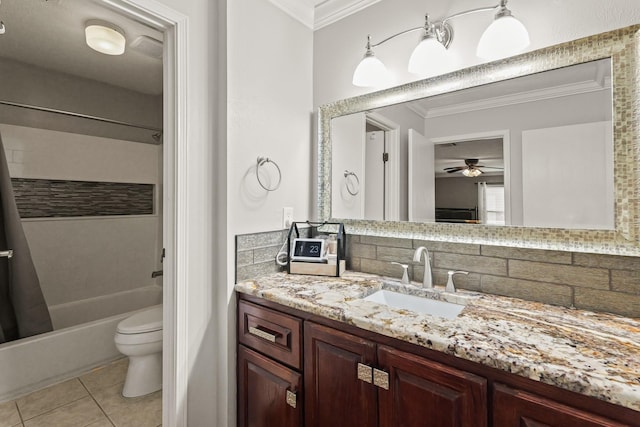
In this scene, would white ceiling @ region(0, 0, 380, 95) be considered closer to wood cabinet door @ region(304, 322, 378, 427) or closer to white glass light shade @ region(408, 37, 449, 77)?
white glass light shade @ region(408, 37, 449, 77)

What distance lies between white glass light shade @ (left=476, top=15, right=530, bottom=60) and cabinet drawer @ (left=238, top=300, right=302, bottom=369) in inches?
54.9

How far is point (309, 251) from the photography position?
5.61 ft

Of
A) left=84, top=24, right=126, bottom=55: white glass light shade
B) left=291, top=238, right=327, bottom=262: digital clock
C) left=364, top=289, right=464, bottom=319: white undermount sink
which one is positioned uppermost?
left=84, top=24, right=126, bottom=55: white glass light shade

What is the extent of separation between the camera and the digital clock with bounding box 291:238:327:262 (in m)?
1.69

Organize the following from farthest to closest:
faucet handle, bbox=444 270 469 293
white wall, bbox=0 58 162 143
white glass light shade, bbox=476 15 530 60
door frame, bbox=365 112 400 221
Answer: white wall, bbox=0 58 162 143 → door frame, bbox=365 112 400 221 → faucet handle, bbox=444 270 469 293 → white glass light shade, bbox=476 15 530 60

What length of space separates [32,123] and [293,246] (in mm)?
2618

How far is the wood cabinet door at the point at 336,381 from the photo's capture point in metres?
1.04

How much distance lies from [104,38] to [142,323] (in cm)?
192

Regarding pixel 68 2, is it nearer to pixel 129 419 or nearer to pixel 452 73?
pixel 452 73

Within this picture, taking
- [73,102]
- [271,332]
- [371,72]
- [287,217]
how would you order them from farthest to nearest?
[73,102] → [287,217] → [371,72] → [271,332]

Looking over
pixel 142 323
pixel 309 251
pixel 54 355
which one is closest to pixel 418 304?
pixel 309 251

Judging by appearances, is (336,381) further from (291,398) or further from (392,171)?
(392,171)

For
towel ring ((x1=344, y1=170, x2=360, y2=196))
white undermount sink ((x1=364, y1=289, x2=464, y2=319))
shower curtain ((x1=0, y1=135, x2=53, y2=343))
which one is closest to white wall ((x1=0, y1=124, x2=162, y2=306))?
shower curtain ((x1=0, y1=135, x2=53, y2=343))

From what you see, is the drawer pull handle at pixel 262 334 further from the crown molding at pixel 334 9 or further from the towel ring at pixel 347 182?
the crown molding at pixel 334 9
